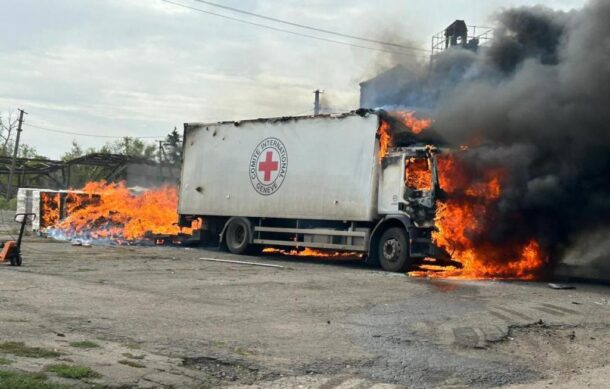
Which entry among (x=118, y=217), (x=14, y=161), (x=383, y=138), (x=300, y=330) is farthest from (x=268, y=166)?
(x=14, y=161)

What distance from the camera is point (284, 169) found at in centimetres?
1695

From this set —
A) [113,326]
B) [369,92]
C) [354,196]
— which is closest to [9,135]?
[369,92]

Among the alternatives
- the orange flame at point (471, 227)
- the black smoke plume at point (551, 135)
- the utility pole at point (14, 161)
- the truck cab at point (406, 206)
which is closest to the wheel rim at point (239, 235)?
the truck cab at point (406, 206)

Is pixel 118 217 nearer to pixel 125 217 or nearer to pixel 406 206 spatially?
pixel 125 217

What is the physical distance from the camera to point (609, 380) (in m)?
5.66

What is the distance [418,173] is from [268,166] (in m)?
4.85

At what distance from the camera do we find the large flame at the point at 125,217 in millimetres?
21625

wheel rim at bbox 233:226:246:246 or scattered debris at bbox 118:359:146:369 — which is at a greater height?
wheel rim at bbox 233:226:246:246

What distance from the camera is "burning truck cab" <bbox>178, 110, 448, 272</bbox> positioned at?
14133 millimetres

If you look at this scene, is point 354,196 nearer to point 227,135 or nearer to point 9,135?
point 227,135

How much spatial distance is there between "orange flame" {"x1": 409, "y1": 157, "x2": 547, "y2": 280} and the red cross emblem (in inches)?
200

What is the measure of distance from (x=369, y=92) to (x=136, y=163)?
1962 centimetres

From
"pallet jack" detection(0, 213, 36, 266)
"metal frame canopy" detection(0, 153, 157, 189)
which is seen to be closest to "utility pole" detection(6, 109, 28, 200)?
"metal frame canopy" detection(0, 153, 157, 189)

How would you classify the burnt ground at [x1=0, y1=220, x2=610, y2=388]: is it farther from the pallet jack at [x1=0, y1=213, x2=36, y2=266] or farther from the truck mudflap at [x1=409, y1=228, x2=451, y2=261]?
the truck mudflap at [x1=409, y1=228, x2=451, y2=261]
